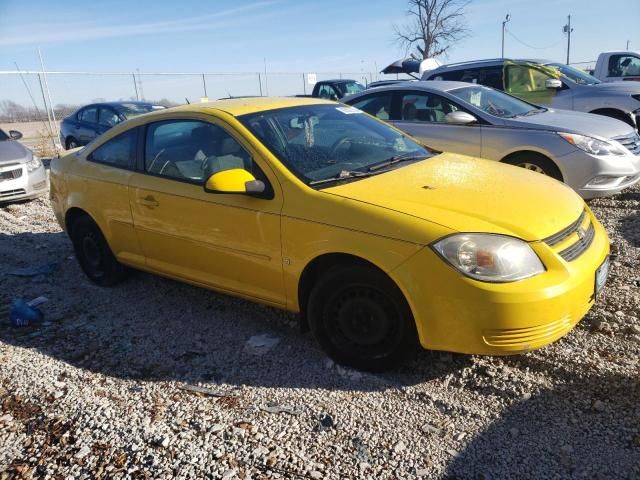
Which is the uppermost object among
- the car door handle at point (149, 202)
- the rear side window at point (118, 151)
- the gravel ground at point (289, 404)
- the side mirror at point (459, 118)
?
the rear side window at point (118, 151)

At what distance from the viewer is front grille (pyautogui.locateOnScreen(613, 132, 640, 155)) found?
19.1 ft

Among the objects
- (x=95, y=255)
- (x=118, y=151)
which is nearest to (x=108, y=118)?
(x=95, y=255)

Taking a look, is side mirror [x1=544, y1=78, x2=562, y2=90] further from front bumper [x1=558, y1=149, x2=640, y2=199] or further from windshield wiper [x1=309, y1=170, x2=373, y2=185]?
windshield wiper [x1=309, y1=170, x2=373, y2=185]

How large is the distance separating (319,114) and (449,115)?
8.49ft

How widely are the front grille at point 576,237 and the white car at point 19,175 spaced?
7.86 metres

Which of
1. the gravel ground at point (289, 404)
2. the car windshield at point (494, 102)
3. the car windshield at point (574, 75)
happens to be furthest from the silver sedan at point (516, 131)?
the car windshield at point (574, 75)

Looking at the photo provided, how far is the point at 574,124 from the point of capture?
593 centimetres

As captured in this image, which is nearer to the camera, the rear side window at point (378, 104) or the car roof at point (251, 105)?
the car roof at point (251, 105)

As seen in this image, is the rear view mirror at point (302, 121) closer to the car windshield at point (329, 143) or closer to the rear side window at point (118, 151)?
the car windshield at point (329, 143)

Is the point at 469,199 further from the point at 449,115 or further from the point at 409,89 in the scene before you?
the point at 409,89

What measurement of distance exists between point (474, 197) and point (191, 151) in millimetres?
1978

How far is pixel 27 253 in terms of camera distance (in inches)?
224

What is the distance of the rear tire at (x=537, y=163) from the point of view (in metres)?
5.68

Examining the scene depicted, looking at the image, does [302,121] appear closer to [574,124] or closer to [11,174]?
[574,124]
